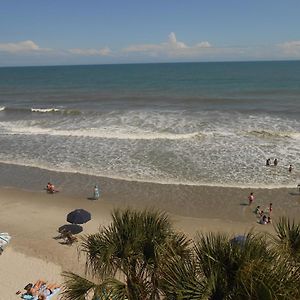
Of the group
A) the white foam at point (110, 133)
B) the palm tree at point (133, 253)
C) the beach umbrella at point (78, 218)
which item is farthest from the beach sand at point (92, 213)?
the white foam at point (110, 133)

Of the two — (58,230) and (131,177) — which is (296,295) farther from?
(131,177)

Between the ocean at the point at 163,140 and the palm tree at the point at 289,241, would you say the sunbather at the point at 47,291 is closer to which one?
the palm tree at the point at 289,241

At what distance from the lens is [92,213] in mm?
19875

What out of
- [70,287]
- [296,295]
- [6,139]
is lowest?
[6,139]

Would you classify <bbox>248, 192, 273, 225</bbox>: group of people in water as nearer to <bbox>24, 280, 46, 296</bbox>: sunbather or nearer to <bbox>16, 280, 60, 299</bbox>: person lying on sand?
<bbox>16, 280, 60, 299</bbox>: person lying on sand

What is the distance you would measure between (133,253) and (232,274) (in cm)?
201

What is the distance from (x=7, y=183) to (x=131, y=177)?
747cm

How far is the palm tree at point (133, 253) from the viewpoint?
Result: 6.65 meters

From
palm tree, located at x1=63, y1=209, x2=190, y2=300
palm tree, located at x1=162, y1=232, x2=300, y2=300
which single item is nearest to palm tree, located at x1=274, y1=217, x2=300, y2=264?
palm tree, located at x1=162, y1=232, x2=300, y2=300

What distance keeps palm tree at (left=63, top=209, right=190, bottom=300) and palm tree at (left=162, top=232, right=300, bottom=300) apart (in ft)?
2.38

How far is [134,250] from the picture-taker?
7078mm

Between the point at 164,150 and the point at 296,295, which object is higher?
the point at 296,295

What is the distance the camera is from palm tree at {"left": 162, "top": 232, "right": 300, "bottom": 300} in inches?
194

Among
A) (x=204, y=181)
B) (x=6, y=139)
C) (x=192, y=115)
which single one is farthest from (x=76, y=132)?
(x=204, y=181)
